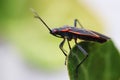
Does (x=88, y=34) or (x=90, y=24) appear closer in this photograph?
Result: (x=88, y=34)

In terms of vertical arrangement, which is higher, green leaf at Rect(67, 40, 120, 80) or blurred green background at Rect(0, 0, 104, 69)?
blurred green background at Rect(0, 0, 104, 69)

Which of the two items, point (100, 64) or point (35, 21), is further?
point (35, 21)

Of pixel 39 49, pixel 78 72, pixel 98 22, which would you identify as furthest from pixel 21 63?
pixel 78 72

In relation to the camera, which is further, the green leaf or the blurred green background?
the blurred green background

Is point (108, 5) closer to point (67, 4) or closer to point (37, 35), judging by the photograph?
point (67, 4)
